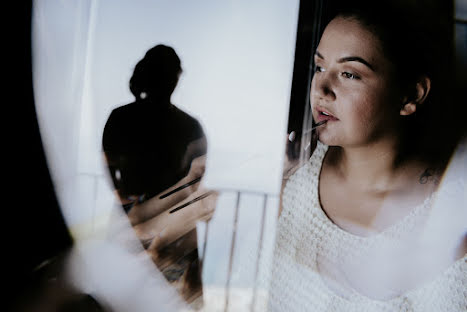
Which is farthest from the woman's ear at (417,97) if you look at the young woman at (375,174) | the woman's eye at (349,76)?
the woman's eye at (349,76)

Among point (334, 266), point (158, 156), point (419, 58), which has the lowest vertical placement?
point (334, 266)

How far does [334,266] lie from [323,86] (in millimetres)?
387

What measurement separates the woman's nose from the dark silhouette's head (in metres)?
0.31

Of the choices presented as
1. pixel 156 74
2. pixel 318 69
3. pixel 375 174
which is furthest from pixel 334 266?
pixel 156 74

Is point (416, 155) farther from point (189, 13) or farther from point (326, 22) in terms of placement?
point (189, 13)

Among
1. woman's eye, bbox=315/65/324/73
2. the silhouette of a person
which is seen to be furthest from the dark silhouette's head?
woman's eye, bbox=315/65/324/73

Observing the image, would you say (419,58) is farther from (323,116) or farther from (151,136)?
(151,136)

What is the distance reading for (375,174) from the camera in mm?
723

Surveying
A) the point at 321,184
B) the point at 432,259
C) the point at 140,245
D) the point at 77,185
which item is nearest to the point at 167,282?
the point at 140,245

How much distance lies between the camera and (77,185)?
2.83ft

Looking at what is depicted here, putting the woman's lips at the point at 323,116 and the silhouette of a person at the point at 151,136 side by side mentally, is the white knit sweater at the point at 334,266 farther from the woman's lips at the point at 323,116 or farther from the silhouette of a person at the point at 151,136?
the silhouette of a person at the point at 151,136

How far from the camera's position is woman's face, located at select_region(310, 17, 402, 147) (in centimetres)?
66

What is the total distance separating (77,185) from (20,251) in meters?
0.21

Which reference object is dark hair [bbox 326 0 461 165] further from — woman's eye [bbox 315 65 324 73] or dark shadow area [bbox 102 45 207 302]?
dark shadow area [bbox 102 45 207 302]
